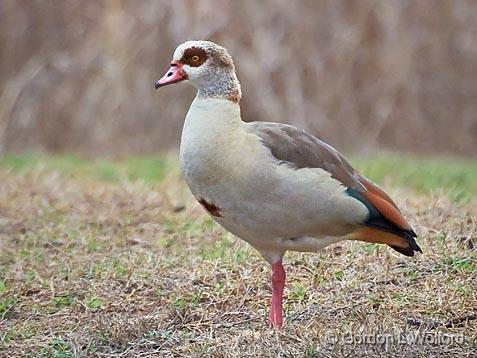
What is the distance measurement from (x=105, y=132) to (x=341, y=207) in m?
6.16

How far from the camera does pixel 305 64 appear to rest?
34.3 ft

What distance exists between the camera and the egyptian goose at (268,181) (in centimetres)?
427

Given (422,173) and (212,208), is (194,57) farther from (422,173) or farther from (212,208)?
(422,173)

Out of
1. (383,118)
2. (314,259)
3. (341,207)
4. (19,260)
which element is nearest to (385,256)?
(314,259)

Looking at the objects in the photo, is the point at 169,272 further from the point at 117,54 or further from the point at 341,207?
the point at 117,54

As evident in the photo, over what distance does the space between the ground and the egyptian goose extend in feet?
0.99

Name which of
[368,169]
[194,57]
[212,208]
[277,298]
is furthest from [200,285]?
[368,169]

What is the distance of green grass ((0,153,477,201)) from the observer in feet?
26.0

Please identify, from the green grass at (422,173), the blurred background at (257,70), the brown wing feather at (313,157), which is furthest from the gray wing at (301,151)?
the blurred background at (257,70)

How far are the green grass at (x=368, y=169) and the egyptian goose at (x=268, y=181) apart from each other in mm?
2798

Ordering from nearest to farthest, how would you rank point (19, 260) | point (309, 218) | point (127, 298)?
1. point (309, 218)
2. point (127, 298)
3. point (19, 260)

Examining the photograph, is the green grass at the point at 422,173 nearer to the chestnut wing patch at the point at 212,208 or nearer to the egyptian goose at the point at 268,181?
the egyptian goose at the point at 268,181

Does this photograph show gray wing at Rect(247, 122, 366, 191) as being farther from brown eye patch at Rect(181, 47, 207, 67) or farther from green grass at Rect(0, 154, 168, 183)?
green grass at Rect(0, 154, 168, 183)

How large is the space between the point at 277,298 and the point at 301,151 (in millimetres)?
638
